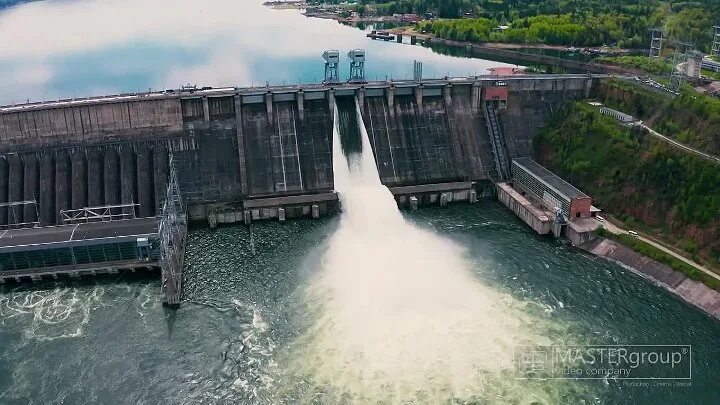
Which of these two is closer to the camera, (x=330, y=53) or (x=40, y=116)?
(x=40, y=116)

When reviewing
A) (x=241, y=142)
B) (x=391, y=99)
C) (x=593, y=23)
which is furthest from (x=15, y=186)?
(x=593, y=23)

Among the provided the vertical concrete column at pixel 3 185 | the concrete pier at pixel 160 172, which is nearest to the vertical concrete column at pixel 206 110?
the concrete pier at pixel 160 172

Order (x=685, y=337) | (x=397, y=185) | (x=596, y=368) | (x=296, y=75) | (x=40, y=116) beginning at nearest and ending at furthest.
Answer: (x=596, y=368)
(x=685, y=337)
(x=40, y=116)
(x=397, y=185)
(x=296, y=75)

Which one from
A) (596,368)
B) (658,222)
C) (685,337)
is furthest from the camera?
(658,222)

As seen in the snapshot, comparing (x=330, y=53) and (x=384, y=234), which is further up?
(x=330, y=53)

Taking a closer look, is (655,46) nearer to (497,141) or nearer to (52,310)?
(497,141)

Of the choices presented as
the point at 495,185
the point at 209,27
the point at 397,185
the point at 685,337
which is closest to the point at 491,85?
the point at 495,185

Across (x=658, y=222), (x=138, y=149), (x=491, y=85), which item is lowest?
(x=658, y=222)

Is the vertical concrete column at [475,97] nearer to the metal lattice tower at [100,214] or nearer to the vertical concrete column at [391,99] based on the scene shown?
the vertical concrete column at [391,99]

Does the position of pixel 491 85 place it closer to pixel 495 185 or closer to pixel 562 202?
pixel 495 185
